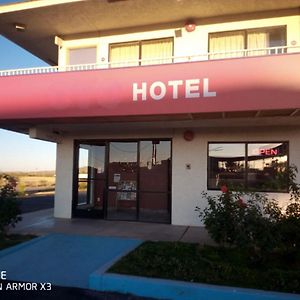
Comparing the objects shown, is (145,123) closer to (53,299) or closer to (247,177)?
(247,177)

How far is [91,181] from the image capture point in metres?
13.4

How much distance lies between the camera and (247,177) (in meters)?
11.7

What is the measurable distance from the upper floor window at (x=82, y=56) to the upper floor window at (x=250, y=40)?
4100mm

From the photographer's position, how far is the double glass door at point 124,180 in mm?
12570

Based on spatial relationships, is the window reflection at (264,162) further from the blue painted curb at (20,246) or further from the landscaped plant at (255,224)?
the blue painted curb at (20,246)

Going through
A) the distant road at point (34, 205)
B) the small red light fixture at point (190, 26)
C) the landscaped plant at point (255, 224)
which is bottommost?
the distant road at point (34, 205)

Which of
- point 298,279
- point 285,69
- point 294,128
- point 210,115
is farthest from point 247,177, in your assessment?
→ point 298,279

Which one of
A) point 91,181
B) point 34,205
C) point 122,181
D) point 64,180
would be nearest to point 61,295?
point 122,181

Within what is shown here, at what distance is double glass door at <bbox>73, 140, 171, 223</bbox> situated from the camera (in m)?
12.6

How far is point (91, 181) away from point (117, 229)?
2912 millimetres

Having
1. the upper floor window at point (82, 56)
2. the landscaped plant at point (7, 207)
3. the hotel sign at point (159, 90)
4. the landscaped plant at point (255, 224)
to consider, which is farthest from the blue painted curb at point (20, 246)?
the upper floor window at point (82, 56)

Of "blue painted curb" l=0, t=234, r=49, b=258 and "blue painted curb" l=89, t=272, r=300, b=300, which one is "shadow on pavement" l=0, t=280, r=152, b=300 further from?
"blue painted curb" l=0, t=234, r=49, b=258

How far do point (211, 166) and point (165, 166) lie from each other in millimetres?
1553

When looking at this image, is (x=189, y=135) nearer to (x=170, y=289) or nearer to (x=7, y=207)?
(x=7, y=207)
